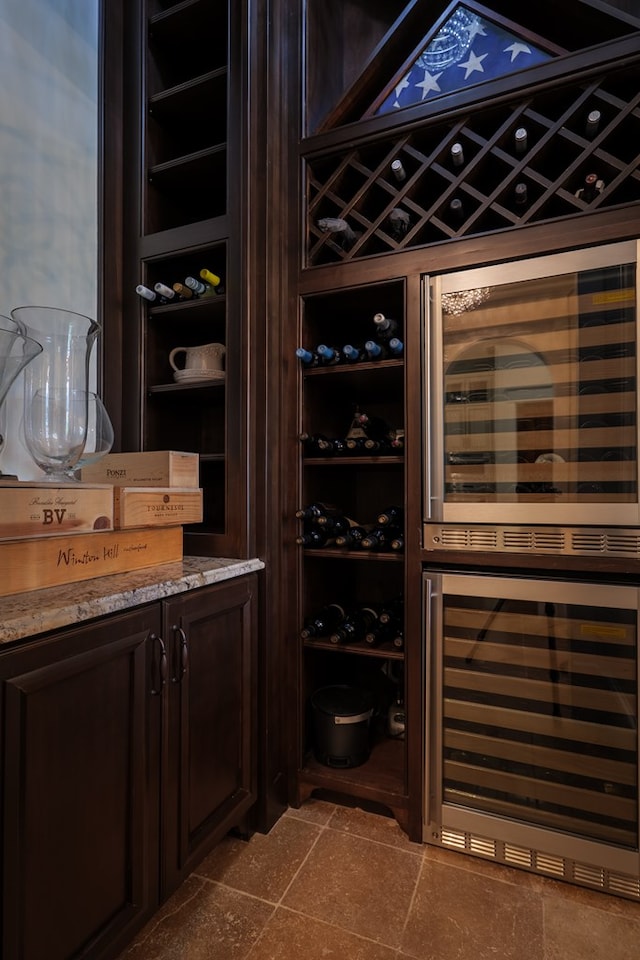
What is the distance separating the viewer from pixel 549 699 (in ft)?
4.99

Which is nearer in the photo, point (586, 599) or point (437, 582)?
point (586, 599)

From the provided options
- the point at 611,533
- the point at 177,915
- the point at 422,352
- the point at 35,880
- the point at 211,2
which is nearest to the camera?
the point at 35,880

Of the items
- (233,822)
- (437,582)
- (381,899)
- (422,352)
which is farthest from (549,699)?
(422,352)

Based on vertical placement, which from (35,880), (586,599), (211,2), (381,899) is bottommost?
(381,899)

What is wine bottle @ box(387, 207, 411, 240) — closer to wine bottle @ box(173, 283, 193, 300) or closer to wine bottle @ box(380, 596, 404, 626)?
wine bottle @ box(173, 283, 193, 300)

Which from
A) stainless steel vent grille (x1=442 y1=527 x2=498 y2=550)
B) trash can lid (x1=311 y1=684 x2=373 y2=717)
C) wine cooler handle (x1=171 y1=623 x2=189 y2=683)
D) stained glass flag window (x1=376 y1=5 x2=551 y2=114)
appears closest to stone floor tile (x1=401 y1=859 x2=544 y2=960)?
trash can lid (x1=311 y1=684 x2=373 y2=717)

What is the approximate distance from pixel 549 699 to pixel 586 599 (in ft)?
1.16

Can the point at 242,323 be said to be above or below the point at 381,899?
above

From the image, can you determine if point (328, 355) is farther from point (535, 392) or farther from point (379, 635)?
point (379, 635)

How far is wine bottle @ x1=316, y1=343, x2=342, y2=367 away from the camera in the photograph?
1.73 meters

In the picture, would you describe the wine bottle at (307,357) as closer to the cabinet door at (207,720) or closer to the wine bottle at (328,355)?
the wine bottle at (328,355)

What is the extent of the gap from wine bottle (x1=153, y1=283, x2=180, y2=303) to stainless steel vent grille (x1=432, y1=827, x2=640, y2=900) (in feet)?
6.74

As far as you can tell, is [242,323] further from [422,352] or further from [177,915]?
[177,915]

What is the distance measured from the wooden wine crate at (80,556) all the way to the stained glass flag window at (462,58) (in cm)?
174
